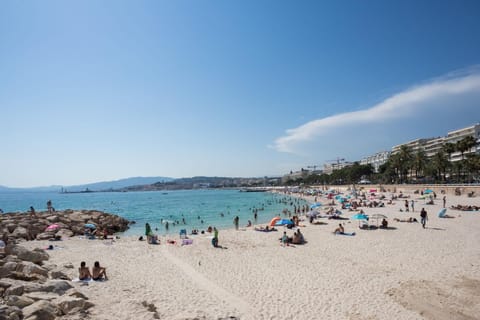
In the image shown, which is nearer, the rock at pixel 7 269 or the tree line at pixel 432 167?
the rock at pixel 7 269

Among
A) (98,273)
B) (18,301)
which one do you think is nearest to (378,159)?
(98,273)

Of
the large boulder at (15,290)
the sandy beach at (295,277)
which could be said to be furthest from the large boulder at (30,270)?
the large boulder at (15,290)

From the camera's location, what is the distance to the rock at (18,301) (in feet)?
21.6

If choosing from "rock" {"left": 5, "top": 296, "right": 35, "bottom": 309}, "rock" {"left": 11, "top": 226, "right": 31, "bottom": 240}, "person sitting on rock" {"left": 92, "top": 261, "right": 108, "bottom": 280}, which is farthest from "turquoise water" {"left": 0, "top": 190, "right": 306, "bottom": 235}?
"rock" {"left": 5, "top": 296, "right": 35, "bottom": 309}

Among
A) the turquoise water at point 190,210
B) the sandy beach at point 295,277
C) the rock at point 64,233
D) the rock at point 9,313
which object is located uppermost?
the rock at point 9,313

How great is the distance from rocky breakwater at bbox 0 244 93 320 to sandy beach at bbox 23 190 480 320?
577mm

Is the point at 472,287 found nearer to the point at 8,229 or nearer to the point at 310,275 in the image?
the point at 310,275

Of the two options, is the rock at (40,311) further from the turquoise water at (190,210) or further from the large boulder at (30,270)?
the turquoise water at (190,210)

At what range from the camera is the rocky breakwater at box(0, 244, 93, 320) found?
6.11 m

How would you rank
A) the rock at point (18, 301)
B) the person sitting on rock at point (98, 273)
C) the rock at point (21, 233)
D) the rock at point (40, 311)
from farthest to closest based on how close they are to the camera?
the rock at point (21, 233) → the person sitting on rock at point (98, 273) → the rock at point (18, 301) → the rock at point (40, 311)

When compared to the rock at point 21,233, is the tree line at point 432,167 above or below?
above

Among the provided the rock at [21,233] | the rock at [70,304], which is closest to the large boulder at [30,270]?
the rock at [70,304]

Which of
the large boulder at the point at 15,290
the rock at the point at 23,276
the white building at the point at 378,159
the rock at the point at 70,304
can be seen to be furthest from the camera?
the white building at the point at 378,159

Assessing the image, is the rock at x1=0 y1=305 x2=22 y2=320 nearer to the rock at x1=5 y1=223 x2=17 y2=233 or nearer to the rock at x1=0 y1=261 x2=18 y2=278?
the rock at x1=0 y1=261 x2=18 y2=278
